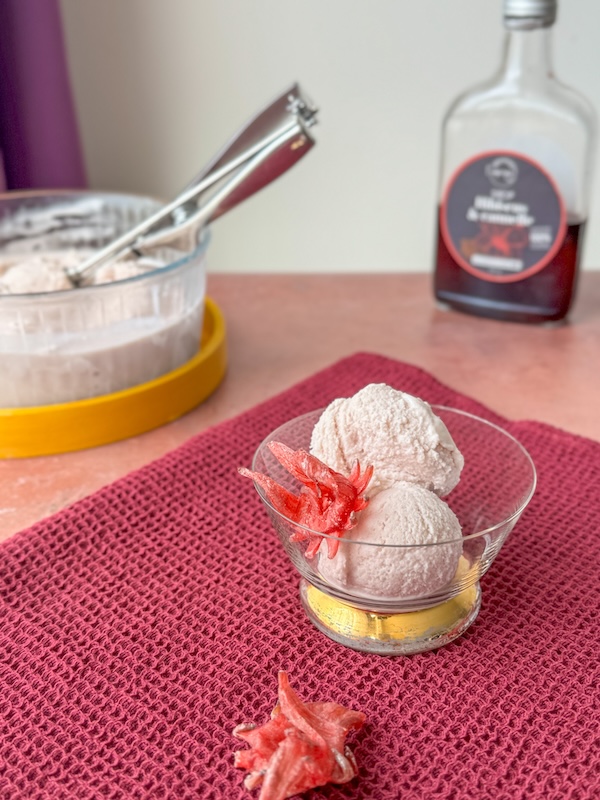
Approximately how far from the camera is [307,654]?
1.67ft

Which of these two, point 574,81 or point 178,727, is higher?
point 574,81

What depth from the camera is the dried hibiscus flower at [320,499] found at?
19.1 inches

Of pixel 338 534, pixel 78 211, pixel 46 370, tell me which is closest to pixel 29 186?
pixel 78 211

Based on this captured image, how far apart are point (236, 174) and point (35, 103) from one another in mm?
353

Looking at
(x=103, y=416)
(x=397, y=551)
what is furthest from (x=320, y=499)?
(x=103, y=416)

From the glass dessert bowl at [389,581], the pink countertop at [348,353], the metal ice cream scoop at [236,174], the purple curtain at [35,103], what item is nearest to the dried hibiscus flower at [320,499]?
the glass dessert bowl at [389,581]

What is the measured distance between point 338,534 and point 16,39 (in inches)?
31.4

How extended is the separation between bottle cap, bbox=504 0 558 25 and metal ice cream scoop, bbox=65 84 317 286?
9.2 inches

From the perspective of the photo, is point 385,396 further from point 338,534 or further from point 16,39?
point 16,39

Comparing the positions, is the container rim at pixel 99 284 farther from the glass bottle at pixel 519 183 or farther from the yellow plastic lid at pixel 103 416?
the glass bottle at pixel 519 183

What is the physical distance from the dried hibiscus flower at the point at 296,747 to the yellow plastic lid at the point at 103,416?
368mm

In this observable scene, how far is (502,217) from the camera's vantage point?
37.4 inches

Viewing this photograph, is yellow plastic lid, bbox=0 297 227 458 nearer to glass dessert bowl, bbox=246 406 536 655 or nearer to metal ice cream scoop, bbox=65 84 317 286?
metal ice cream scoop, bbox=65 84 317 286

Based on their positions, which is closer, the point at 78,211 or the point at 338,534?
the point at 338,534
